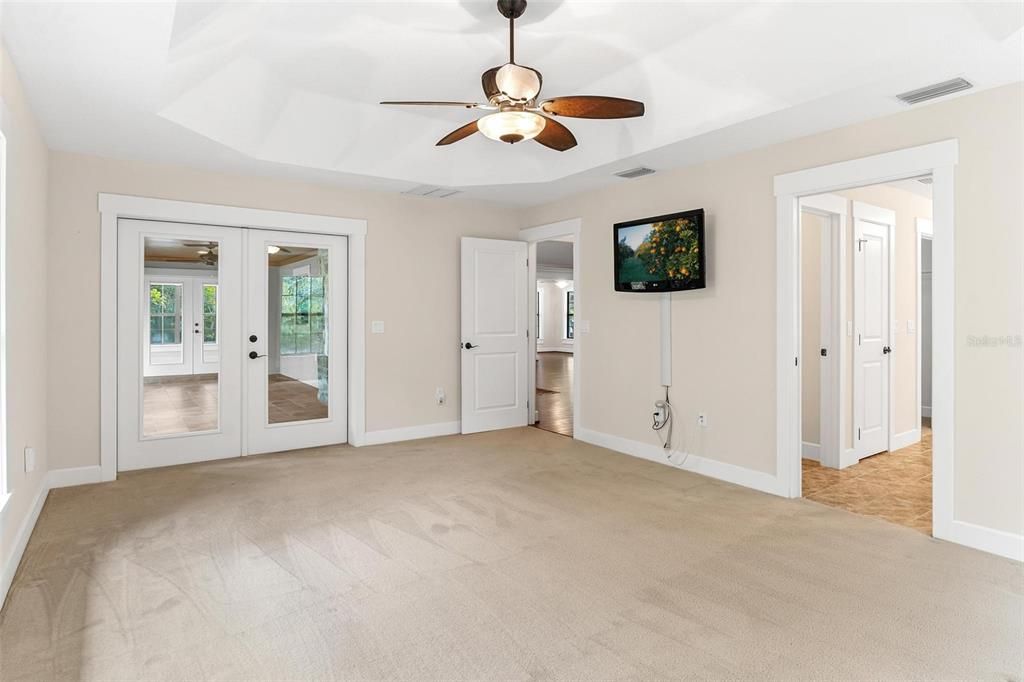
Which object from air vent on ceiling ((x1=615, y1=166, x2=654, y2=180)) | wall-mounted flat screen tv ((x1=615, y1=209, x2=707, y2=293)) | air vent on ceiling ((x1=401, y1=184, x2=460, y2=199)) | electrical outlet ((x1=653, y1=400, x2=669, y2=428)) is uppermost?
air vent on ceiling ((x1=401, y1=184, x2=460, y2=199))

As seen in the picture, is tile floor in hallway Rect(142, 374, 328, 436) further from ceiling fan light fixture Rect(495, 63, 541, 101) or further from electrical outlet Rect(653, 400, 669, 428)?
ceiling fan light fixture Rect(495, 63, 541, 101)

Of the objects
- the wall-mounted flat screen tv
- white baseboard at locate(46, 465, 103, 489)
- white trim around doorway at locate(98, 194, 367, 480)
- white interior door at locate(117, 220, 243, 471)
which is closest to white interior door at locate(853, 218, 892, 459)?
the wall-mounted flat screen tv

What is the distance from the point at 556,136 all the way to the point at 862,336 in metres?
3.39

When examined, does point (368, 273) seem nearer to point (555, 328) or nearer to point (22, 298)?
point (22, 298)

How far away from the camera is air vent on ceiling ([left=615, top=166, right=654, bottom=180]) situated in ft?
15.4

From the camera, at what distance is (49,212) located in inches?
163

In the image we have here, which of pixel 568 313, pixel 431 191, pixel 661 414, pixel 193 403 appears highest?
pixel 431 191

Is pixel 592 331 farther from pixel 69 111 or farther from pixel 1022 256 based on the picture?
pixel 69 111

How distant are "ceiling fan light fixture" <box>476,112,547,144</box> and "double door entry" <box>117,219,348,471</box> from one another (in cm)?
300

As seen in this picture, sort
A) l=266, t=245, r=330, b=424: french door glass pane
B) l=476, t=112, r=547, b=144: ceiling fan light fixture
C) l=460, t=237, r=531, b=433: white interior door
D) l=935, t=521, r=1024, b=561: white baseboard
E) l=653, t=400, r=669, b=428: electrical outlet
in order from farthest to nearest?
l=460, t=237, r=531, b=433: white interior door < l=266, t=245, r=330, b=424: french door glass pane < l=653, t=400, r=669, b=428: electrical outlet < l=935, t=521, r=1024, b=561: white baseboard < l=476, t=112, r=547, b=144: ceiling fan light fixture

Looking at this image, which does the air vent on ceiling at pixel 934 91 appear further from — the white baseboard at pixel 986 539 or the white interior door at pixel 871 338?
the white baseboard at pixel 986 539

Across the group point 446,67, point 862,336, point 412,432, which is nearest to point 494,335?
point 412,432

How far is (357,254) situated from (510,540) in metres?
3.28

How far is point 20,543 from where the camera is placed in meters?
2.92
